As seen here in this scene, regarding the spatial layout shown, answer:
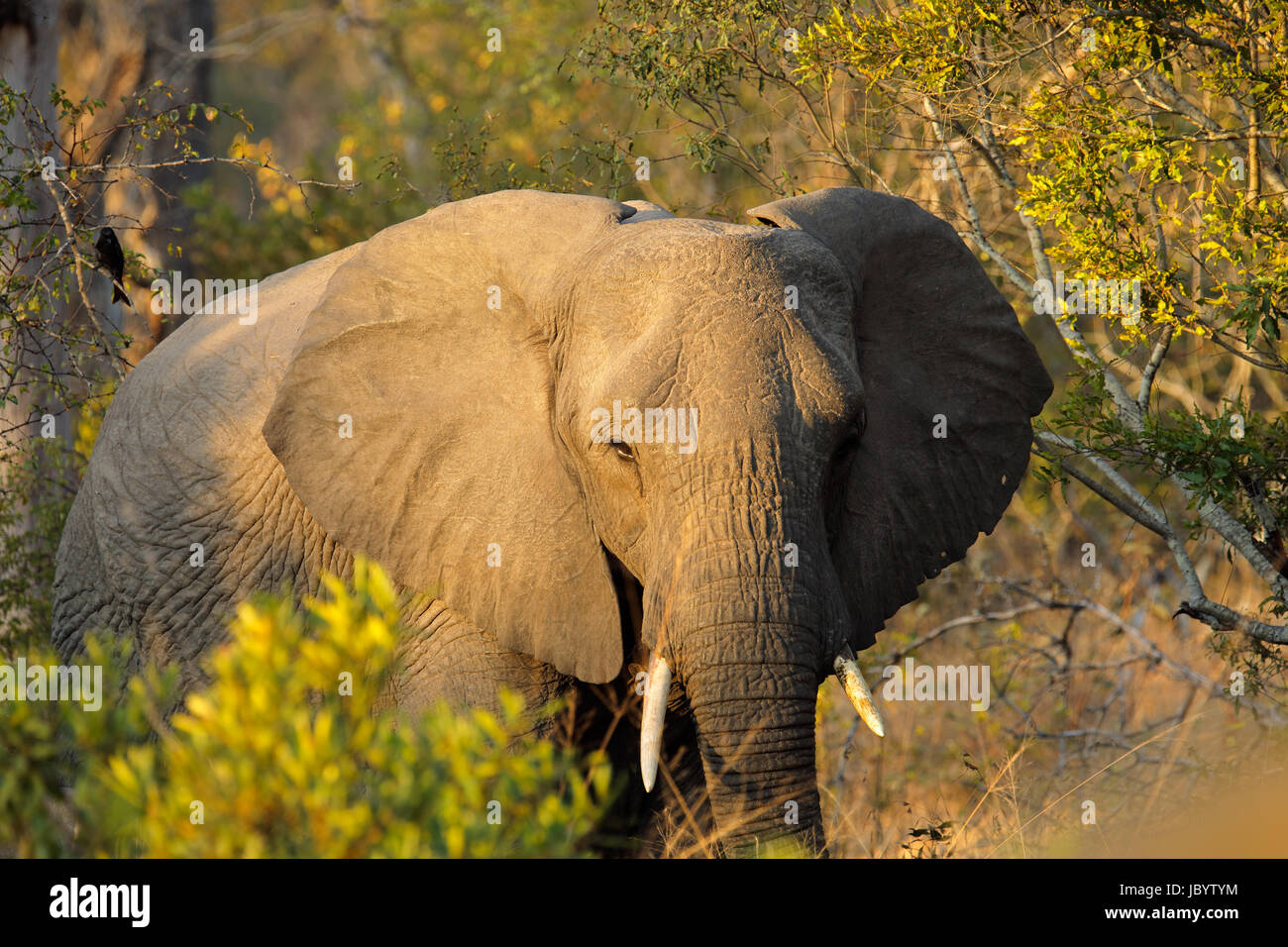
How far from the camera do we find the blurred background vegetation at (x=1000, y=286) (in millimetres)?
6426

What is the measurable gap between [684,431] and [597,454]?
40 centimetres

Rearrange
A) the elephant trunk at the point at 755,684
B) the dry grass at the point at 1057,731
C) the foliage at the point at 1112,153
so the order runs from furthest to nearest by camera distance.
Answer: the dry grass at the point at 1057,731, the foliage at the point at 1112,153, the elephant trunk at the point at 755,684

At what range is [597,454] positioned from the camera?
16.3ft

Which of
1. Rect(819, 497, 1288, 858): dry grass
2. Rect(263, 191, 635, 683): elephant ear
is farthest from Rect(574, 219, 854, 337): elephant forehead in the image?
Rect(819, 497, 1288, 858): dry grass

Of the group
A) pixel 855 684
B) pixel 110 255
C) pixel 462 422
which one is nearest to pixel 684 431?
pixel 855 684

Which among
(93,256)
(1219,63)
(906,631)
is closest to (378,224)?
(93,256)

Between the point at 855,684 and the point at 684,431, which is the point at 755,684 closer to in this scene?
the point at 855,684

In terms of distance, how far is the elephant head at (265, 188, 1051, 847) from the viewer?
462 cm

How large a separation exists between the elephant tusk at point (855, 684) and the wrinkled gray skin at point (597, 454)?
91mm

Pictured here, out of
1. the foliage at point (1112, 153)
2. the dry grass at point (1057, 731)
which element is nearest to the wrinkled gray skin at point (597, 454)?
the foliage at point (1112, 153)

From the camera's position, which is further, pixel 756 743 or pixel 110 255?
pixel 110 255

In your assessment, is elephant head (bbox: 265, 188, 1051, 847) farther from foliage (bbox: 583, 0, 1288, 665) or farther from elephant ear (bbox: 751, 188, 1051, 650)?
foliage (bbox: 583, 0, 1288, 665)

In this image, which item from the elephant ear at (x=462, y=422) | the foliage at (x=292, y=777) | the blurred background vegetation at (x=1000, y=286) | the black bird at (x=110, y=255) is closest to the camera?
the foliage at (x=292, y=777)

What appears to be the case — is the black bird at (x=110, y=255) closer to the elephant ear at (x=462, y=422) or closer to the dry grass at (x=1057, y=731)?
the elephant ear at (x=462, y=422)
